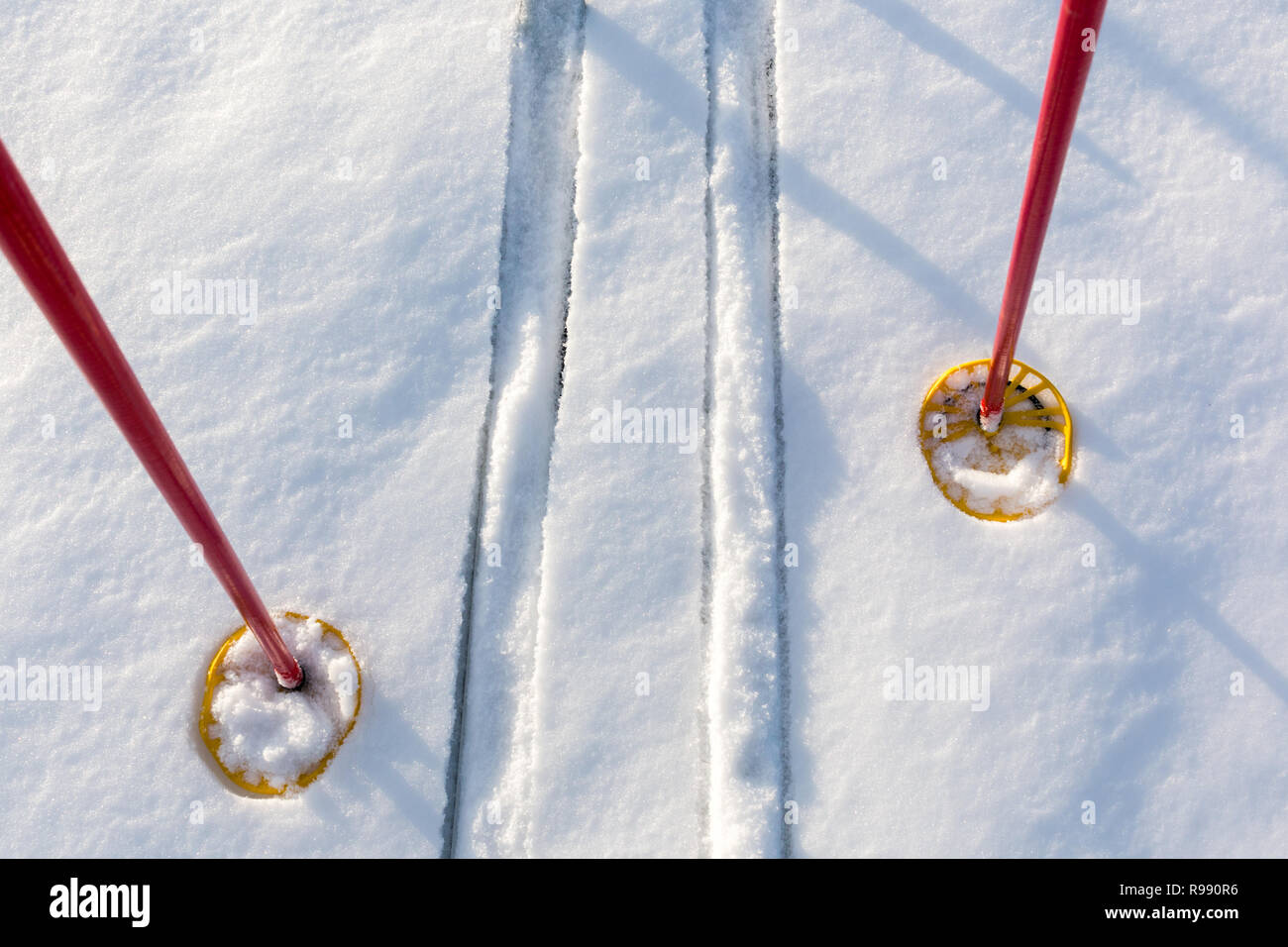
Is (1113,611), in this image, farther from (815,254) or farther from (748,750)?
(815,254)

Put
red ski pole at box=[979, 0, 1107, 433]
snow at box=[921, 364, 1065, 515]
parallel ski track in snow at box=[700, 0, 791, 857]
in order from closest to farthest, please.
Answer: red ski pole at box=[979, 0, 1107, 433] → parallel ski track in snow at box=[700, 0, 791, 857] → snow at box=[921, 364, 1065, 515]

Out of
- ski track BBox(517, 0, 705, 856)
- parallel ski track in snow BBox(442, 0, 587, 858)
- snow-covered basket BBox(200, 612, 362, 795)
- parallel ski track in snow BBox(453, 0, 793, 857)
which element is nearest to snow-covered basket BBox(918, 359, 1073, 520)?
parallel ski track in snow BBox(453, 0, 793, 857)

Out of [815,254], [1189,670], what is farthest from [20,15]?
[1189,670]

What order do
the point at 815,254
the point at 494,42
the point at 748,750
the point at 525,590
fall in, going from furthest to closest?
1. the point at 494,42
2. the point at 815,254
3. the point at 525,590
4. the point at 748,750

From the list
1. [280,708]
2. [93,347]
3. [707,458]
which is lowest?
[280,708]

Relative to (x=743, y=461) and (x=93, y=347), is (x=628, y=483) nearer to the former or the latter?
(x=743, y=461)

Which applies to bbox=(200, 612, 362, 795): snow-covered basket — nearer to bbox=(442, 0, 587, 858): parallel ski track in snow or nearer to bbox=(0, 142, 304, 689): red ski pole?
bbox=(442, 0, 587, 858): parallel ski track in snow

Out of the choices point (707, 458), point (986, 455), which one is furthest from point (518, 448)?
point (986, 455)
